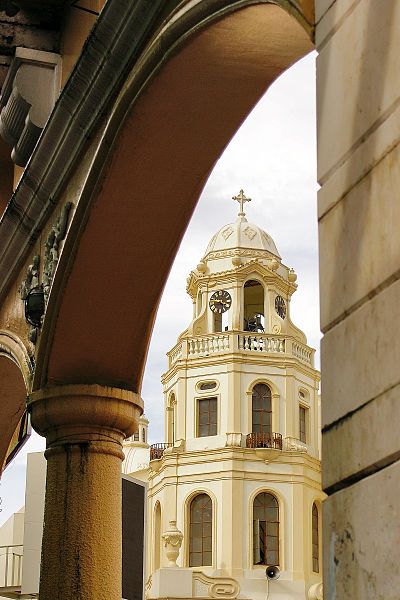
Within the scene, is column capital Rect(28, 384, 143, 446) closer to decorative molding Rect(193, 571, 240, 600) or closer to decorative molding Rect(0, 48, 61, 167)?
decorative molding Rect(0, 48, 61, 167)

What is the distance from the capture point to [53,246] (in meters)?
6.82

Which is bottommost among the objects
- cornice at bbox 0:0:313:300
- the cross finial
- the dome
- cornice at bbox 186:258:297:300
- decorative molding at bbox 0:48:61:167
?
cornice at bbox 0:0:313:300

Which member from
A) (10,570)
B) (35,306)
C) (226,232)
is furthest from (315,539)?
(35,306)

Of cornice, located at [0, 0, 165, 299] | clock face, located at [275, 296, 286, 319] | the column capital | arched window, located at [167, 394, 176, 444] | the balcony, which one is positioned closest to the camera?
cornice, located at [0, 0, 165, 299]

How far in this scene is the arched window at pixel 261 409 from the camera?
41438 mm

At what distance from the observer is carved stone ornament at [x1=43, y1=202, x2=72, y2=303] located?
6.65 metres

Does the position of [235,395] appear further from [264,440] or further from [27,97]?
[27,97]

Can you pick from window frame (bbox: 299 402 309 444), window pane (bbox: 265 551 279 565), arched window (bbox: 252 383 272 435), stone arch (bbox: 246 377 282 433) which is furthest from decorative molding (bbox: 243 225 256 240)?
window pane (bbox: 265 551 279 565)

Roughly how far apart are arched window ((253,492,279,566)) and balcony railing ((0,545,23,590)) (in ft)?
73.5

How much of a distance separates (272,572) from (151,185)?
34505 millimetres

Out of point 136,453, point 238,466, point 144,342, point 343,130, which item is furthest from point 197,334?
point 343,130

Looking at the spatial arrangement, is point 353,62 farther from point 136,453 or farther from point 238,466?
point 136,453

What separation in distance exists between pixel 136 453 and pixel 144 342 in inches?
1858

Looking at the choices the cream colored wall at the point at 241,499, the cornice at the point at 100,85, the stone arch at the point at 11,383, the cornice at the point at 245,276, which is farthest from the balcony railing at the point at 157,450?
the cornice at the point at 100,85
